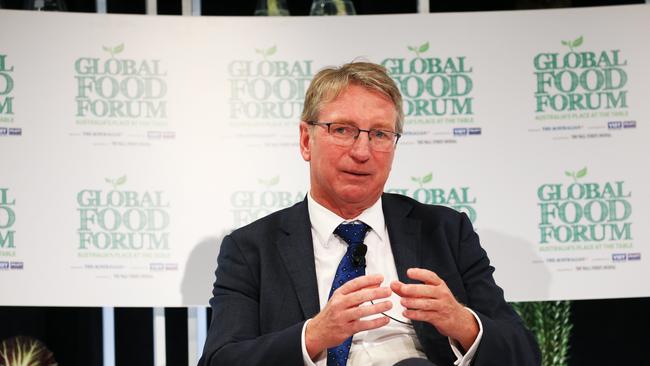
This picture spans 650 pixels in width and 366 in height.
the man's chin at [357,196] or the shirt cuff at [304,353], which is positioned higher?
the man's chin at [357,196]

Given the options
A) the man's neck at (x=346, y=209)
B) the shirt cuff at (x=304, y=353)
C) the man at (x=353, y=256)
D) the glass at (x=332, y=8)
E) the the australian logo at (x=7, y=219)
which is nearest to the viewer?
the shirt cuff at (x=304, y=353)

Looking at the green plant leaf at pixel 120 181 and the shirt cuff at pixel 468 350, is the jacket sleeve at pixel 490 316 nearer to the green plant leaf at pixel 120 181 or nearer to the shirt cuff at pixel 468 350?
the shirt cuff at pixel 468 350

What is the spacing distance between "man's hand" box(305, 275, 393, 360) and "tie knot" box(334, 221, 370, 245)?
452 mm

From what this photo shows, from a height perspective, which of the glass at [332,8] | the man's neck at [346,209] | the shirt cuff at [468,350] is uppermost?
the glass at [332,8]

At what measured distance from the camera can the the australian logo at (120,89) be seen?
158 inches

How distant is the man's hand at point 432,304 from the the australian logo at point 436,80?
188cm

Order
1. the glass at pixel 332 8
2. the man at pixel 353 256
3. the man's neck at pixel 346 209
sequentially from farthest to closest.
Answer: the glass at pixel 332 8 < the man's neck at pixel 346 209 < the man at pixel 353 256

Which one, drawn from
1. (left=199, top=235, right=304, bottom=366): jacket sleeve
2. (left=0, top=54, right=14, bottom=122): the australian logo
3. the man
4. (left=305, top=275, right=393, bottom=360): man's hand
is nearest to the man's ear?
the man

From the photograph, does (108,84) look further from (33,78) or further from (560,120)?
(560,120)

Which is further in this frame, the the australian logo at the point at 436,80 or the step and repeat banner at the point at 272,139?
the the australian logo at the point at 436,80

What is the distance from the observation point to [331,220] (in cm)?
281

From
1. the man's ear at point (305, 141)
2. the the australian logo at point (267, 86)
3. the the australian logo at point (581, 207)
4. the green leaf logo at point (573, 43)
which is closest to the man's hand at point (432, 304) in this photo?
the man's ear at point (305, 141)

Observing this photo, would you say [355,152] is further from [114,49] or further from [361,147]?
[114,49]

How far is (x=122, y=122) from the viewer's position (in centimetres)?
404
